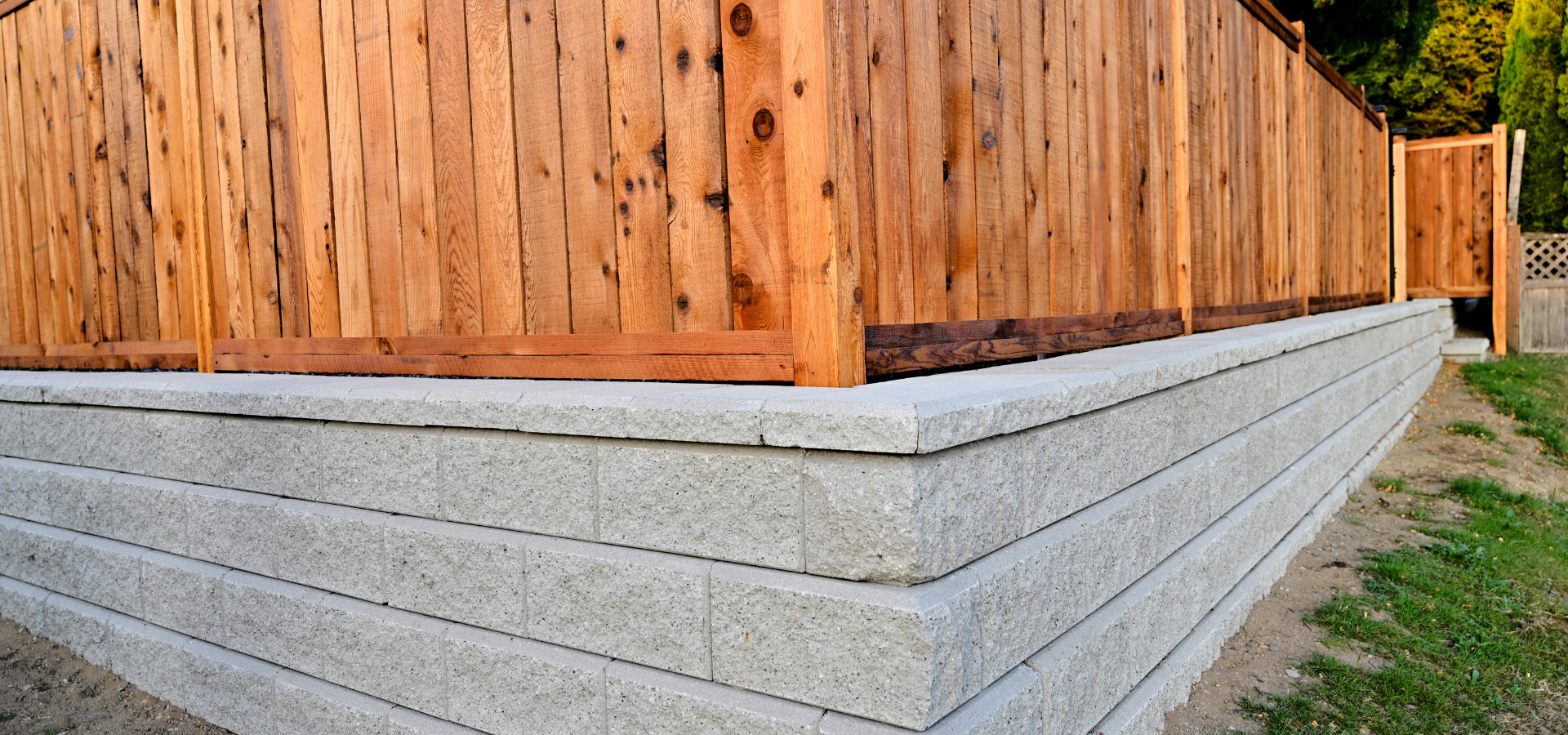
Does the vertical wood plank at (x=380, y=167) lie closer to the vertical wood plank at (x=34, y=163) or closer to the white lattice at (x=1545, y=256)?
the vertical wood plank at (x=34, y=163)

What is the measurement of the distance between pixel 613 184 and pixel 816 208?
741 mm

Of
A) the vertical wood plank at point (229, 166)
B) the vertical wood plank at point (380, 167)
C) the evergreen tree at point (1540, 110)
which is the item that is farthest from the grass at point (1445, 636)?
the evergreen tree at point (1540, 110)

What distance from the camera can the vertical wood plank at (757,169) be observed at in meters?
2.29

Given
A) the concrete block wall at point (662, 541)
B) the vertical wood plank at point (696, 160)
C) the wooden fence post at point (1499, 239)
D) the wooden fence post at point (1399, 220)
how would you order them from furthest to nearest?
the wooden fence post at point (1499, 239), the wooden fence post at point (1399, 220), the vertical wood plank at point (696, 160), the concrete block wall at point (662, 541)

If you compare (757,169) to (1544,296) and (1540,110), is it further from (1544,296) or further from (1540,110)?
(1540,110)

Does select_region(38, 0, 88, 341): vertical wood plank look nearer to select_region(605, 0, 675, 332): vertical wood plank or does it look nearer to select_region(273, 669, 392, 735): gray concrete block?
select_region(273, 669, 392, 735): gray concrete block

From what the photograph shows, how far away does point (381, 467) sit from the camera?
9.58ft

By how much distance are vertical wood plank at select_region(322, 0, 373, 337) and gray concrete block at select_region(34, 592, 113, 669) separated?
1877 millimetres

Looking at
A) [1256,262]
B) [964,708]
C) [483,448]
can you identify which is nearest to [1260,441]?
[1256,262]

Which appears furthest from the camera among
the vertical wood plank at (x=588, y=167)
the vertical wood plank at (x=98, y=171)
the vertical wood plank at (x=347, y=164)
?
the vertical wood plank at (x=98, y=171)

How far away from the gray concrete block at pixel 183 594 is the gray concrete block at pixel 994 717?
263 centimetres

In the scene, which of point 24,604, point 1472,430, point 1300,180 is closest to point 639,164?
point 24,604

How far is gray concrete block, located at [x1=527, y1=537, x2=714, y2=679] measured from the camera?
2.20 metres

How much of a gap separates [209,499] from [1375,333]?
7.90 metres
